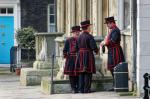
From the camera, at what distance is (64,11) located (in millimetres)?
27766

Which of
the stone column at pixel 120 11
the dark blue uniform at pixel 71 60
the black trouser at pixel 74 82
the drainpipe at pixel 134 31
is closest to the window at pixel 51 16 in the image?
the stone column at pixel 120 11

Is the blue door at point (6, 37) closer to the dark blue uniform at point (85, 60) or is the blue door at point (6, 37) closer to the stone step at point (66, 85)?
the stone step at point (66, 85)

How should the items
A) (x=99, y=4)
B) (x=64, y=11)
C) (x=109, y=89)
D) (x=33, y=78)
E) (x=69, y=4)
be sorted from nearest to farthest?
(x=109, y=89) → (x=99, y=4) → (x=33, y=78) → (x=69, y=4) → (x=64, y=11)

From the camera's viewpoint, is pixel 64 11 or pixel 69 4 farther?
pixel 64 11

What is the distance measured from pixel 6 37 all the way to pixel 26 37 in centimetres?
244

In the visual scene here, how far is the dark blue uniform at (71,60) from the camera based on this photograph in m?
16.4

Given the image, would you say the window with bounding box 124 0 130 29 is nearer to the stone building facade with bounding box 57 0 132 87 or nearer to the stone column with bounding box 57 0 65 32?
the stone building facade with bounding box 57 0 132 87

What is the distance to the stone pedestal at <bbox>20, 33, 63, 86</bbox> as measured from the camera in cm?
2127

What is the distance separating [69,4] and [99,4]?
6.24 metres

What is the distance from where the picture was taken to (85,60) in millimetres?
16125

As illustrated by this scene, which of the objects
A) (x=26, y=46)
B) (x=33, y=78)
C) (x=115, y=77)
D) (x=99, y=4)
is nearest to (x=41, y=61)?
(x=33, y=78)

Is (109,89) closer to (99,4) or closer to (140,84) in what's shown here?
(140,84)

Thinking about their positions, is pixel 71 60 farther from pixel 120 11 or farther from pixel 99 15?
pixel 99 15

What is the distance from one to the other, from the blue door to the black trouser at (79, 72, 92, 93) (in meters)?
16.5
